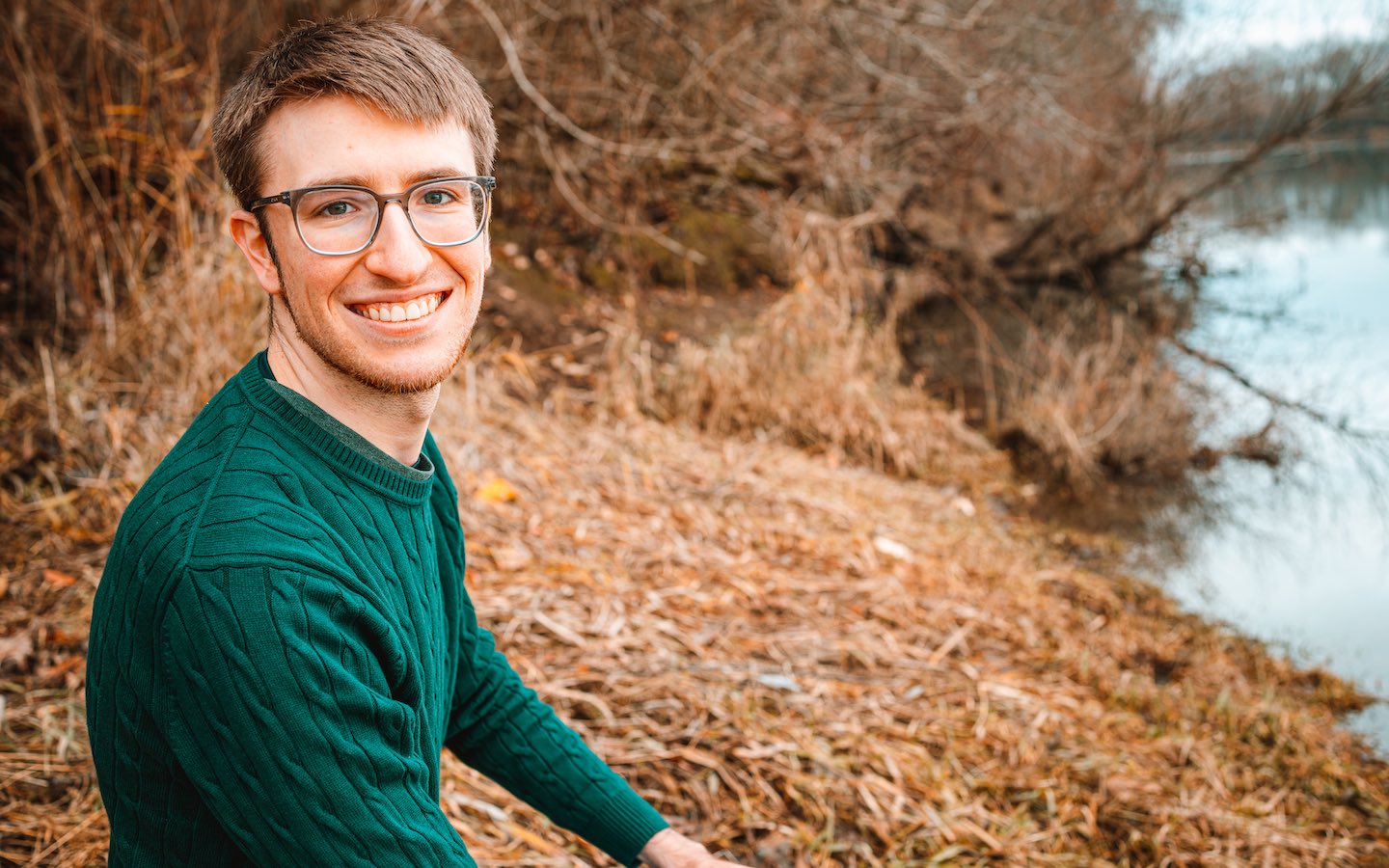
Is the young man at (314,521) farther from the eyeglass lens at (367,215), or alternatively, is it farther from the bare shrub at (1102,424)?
the bare shrub at (1102,424)

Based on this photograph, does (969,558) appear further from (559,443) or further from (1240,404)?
(1240,404)

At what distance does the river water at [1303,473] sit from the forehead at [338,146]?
13.7ft

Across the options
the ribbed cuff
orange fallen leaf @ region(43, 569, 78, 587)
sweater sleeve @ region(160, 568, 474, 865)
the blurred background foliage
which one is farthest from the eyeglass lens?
the blurred background foliage

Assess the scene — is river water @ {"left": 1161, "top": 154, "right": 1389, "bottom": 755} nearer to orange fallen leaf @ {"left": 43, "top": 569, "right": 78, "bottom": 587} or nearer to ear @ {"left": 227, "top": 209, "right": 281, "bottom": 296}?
ear @ {"left": 227, "top": 209, "right": 281, "bottom": 296}

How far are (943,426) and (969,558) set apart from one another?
95.1 inches

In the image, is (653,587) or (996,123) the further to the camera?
(996,123)

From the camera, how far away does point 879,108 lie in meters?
9.06

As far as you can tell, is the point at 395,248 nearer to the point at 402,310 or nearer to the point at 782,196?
the point at 402,310

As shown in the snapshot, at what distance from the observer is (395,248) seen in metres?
1.36

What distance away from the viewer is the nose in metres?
1.35

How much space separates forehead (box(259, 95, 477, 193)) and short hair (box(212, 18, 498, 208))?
1 cm

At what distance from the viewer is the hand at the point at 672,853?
168cm

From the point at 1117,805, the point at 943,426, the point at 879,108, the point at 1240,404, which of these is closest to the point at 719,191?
the point at 879,108

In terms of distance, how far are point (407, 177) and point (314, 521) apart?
1.48 ft
